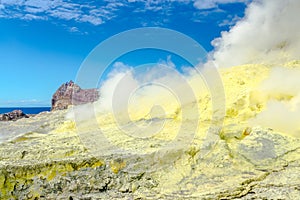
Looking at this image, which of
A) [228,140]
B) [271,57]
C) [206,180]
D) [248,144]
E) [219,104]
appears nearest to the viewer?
[206,180]

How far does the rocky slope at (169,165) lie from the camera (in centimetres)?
752

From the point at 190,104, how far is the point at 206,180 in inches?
146

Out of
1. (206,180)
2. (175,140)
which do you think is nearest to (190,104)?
(175,140)

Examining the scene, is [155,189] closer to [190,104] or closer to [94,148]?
[94,148]

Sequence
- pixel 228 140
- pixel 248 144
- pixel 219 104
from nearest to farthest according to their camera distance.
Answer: pixel 248 144
pixel 228 140
pixel 219 104

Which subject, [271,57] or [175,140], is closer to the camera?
[175,140]

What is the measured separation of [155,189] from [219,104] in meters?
3.67

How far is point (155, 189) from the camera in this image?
310 inches

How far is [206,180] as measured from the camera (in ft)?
25.4

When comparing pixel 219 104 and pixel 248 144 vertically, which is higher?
pixel 219 104

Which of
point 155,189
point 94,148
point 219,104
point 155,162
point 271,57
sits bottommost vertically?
point 155,189

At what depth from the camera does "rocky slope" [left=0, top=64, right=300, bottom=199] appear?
7.52m

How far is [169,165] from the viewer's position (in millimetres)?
8492

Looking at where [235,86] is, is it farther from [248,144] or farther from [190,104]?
[248,144]
